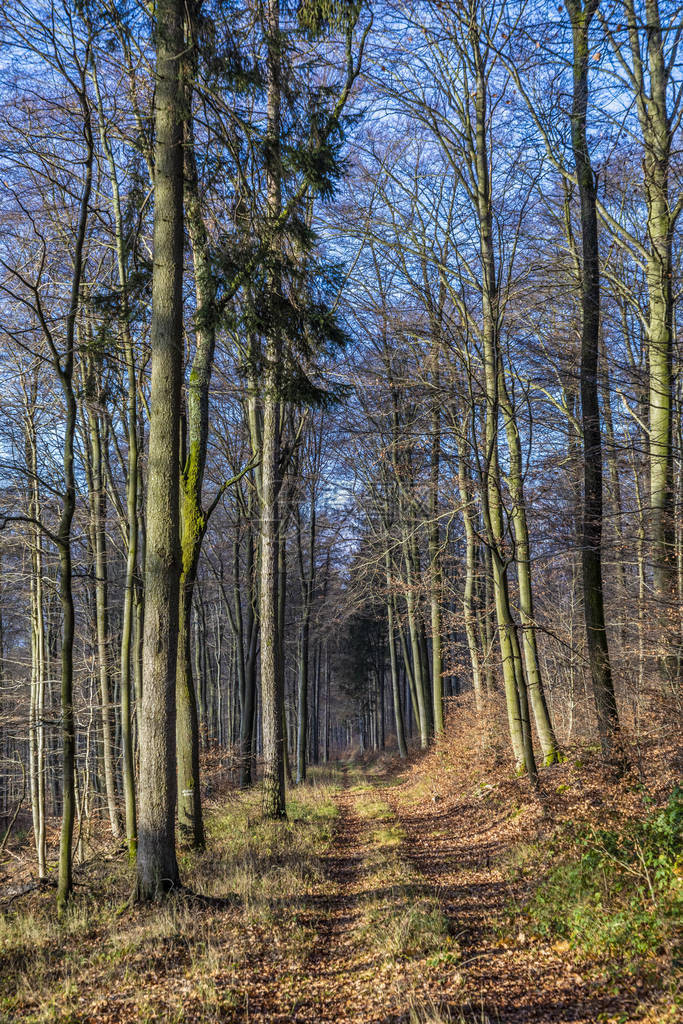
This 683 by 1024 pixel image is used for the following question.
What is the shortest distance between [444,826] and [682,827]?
598cm

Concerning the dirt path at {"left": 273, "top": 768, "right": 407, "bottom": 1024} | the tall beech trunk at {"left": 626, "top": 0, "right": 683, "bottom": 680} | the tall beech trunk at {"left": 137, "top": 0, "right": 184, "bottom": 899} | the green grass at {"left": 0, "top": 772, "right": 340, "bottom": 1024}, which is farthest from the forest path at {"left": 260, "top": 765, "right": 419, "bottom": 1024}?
the tall beech trunk at {"left": 626, "top": 0, "right": 683, "bottom": 680}

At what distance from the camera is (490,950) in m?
5.24

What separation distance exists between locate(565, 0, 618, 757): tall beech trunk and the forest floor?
0.84m

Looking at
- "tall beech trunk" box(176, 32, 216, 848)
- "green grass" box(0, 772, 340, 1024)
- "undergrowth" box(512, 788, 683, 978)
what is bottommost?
"green grass" box(0, 772, 340, 1024)

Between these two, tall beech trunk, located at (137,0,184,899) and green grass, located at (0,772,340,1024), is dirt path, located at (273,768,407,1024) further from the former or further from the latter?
tall beech trunk, located at (137,0,184,899)

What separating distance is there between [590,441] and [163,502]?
5493 millimetres

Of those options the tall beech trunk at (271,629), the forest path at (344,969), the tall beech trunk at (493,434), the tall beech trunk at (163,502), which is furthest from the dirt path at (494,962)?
the tall beech trunk at (271,629)

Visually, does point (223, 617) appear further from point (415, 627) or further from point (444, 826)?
point (444, 826)

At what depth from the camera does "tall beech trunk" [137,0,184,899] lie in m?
6.53

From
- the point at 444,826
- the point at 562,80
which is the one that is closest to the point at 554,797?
the point at 444,826

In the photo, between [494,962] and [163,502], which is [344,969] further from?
[163,502]

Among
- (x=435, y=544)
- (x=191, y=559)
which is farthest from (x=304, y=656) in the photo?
(x=191, y=559)

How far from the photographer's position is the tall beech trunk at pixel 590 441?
323 inches

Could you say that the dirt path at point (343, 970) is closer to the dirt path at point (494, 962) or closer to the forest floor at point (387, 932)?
the forest floor at point (387, 932)
